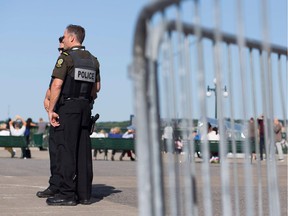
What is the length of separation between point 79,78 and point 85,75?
0.26 feet

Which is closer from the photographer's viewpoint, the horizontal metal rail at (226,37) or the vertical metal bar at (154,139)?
the vertical metal bar at (154,139)

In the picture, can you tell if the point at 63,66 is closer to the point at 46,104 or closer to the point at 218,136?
the point at 46,104

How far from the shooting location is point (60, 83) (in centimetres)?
771

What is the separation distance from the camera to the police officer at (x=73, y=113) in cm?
775

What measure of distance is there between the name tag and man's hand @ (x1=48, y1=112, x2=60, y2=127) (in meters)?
0.45

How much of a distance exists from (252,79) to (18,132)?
82.3 ft

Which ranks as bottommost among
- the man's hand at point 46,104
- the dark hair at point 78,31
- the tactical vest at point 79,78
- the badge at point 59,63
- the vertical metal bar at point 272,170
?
the vertical metal bar at point 272,170

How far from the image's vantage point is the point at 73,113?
792 centimetres

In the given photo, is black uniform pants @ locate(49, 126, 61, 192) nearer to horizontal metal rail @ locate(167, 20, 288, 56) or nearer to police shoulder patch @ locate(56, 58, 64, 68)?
police shoulder patch @ locate(56, 58, 64, 68)

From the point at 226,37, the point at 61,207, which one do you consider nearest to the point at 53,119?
the point at 61,207

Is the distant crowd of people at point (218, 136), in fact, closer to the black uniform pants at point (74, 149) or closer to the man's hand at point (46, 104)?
the black uniform pants at point (74, 149)

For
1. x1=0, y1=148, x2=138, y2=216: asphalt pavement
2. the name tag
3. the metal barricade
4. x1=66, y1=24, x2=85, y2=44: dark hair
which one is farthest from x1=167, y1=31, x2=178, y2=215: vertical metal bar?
x1=66, y1=24, x2=85, y2=44: dark hair

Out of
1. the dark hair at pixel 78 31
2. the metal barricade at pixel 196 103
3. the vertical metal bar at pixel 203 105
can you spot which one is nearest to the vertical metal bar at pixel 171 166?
the metal barricade at pixel 196 103

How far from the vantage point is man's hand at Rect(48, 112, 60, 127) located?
7.88 metres
